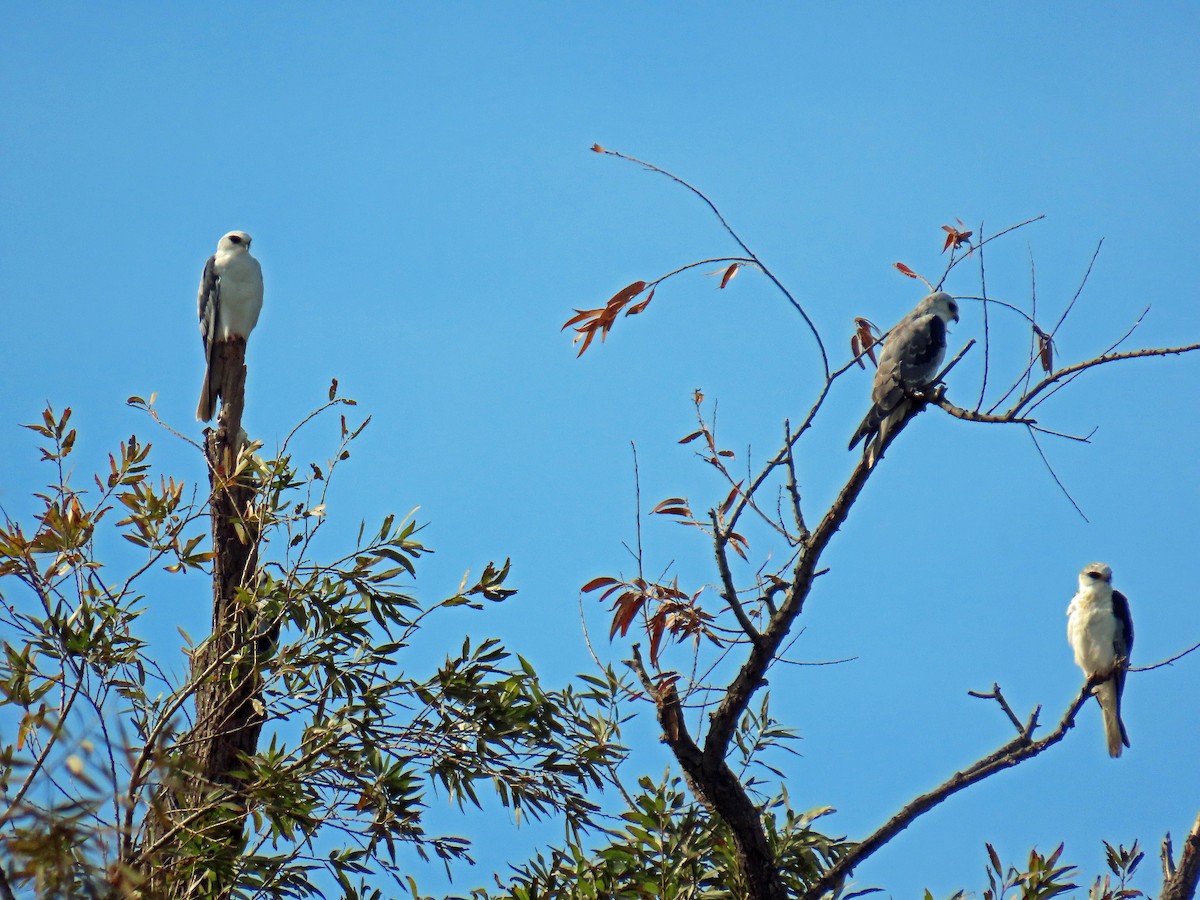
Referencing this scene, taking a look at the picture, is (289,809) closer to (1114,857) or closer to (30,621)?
(30,621)

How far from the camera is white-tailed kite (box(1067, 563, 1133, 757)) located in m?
7.06

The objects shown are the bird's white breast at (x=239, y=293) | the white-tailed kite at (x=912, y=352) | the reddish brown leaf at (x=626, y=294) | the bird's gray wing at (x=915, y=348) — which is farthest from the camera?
the bird's white breast at (x=239, y=293)

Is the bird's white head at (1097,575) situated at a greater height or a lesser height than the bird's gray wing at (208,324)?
lesser

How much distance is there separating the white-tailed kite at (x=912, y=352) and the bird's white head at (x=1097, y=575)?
161 centimetres

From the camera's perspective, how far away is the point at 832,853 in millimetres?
5426

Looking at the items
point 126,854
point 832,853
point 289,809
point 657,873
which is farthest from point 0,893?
point 832,853

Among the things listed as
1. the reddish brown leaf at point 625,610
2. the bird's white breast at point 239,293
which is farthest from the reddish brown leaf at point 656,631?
the bird's white breast at point 239,293

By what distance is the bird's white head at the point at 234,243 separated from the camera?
32.0 ft

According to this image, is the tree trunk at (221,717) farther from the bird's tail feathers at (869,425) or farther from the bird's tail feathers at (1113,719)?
the bird's tail feathers at (1113,719)

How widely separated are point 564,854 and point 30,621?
2.57 m

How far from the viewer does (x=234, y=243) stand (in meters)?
9.83

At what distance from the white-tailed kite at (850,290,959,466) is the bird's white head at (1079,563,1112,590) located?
5.29 ft

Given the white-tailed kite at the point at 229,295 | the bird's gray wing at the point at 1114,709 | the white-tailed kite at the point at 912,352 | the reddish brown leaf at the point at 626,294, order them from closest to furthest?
the reddish brown leaf at the point at 626,294
the white-tailed kite at the point at 912,352
the bird's gray wing at the point at 1114,709
the white-tailed kite at the point at 229,295

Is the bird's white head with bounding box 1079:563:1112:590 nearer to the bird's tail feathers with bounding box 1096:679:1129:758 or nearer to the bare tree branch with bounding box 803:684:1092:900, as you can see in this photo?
the bird's tail feathers with bounding box 1096:679:1129:758
